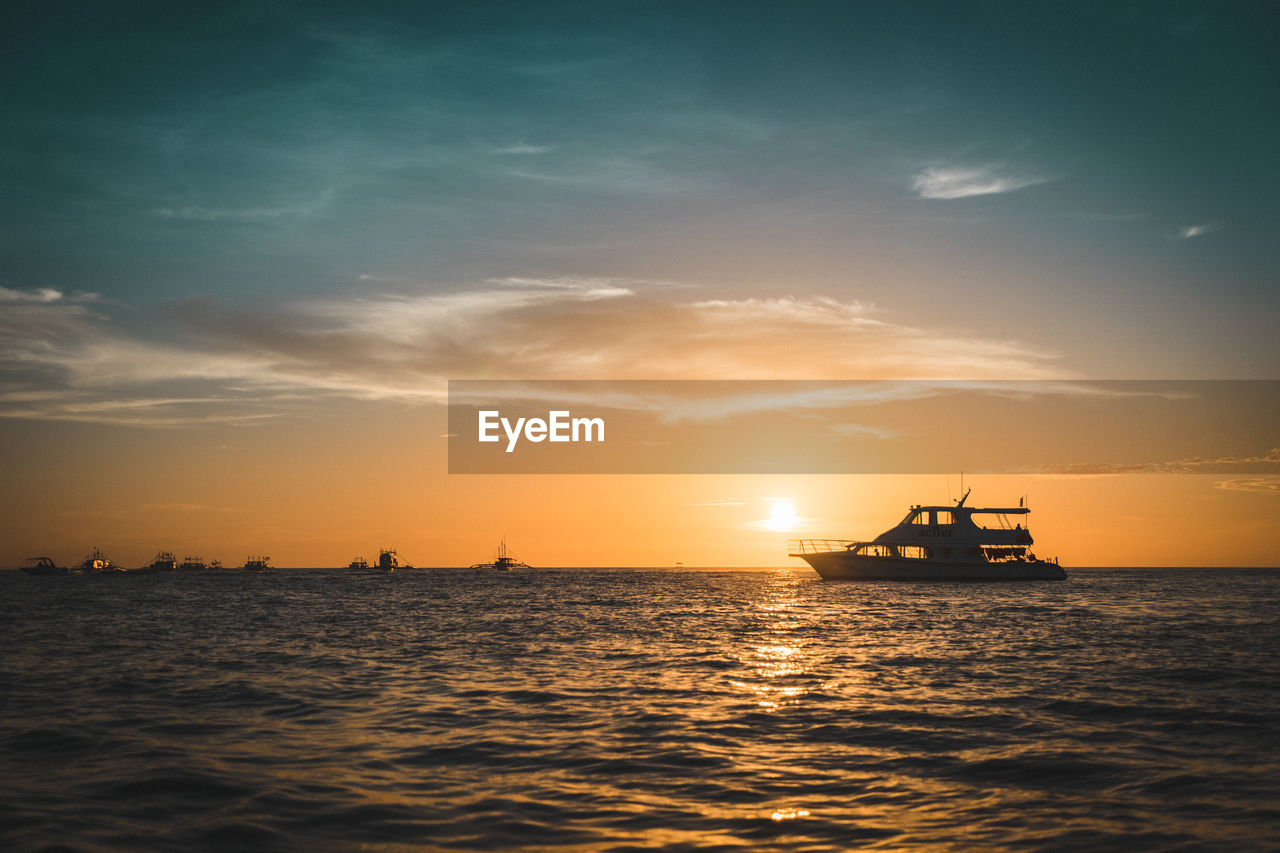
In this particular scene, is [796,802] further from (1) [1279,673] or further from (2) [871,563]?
(2) [871,563]

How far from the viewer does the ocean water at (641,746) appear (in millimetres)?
11508

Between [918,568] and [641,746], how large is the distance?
3840 inches

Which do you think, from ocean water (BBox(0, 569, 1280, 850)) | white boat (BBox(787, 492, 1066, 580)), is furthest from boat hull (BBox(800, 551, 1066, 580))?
ocean water (BBox(0, 569, 1280, 850))

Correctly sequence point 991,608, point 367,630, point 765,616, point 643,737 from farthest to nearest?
point 991,608 → point 765,616 → point 367,630 → point 643,737

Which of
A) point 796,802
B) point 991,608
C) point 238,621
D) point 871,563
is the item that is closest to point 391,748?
point 796,802

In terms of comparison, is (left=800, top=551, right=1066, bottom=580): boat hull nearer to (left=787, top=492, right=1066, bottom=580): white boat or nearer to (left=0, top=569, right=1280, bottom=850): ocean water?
(left=787, top=492, right=1066, bottom=580): white boat

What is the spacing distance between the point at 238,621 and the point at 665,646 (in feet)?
100

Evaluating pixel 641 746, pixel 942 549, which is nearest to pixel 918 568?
pixel 942 549

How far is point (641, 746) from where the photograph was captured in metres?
16.7

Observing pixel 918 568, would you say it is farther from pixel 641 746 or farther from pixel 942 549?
pixel 641 746

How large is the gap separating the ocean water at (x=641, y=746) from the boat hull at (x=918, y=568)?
70.9 meters

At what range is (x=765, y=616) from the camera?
58.8m

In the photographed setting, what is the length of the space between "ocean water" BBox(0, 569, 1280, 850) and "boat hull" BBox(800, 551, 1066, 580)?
7094 cm

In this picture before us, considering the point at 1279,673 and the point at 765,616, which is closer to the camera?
the point at 1279,673
